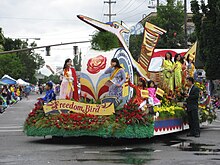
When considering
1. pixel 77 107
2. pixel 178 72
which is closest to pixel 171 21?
pixel 178 72

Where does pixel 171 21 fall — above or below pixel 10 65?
above

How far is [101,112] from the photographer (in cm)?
Answer: 1351

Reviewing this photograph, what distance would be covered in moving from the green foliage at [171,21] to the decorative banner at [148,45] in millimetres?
31029

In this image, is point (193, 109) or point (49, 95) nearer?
point (49, 95)

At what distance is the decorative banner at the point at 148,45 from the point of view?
16609 mm

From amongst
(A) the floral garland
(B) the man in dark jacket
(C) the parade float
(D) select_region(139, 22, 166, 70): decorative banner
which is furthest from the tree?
(A) the floral garland

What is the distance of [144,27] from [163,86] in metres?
1.97

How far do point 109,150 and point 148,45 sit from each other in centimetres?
528

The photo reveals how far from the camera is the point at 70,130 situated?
13.4m

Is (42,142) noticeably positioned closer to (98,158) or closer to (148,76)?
(98,158)

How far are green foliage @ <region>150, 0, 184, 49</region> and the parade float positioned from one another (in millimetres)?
32919

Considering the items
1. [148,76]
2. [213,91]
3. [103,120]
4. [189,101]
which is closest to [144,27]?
[148,76]

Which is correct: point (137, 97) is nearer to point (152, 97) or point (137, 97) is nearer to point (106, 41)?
point (152, 97)

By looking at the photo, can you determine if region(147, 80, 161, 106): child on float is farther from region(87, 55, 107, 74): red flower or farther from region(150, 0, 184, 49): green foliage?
region(150, 0, 184, 49): green foliage
